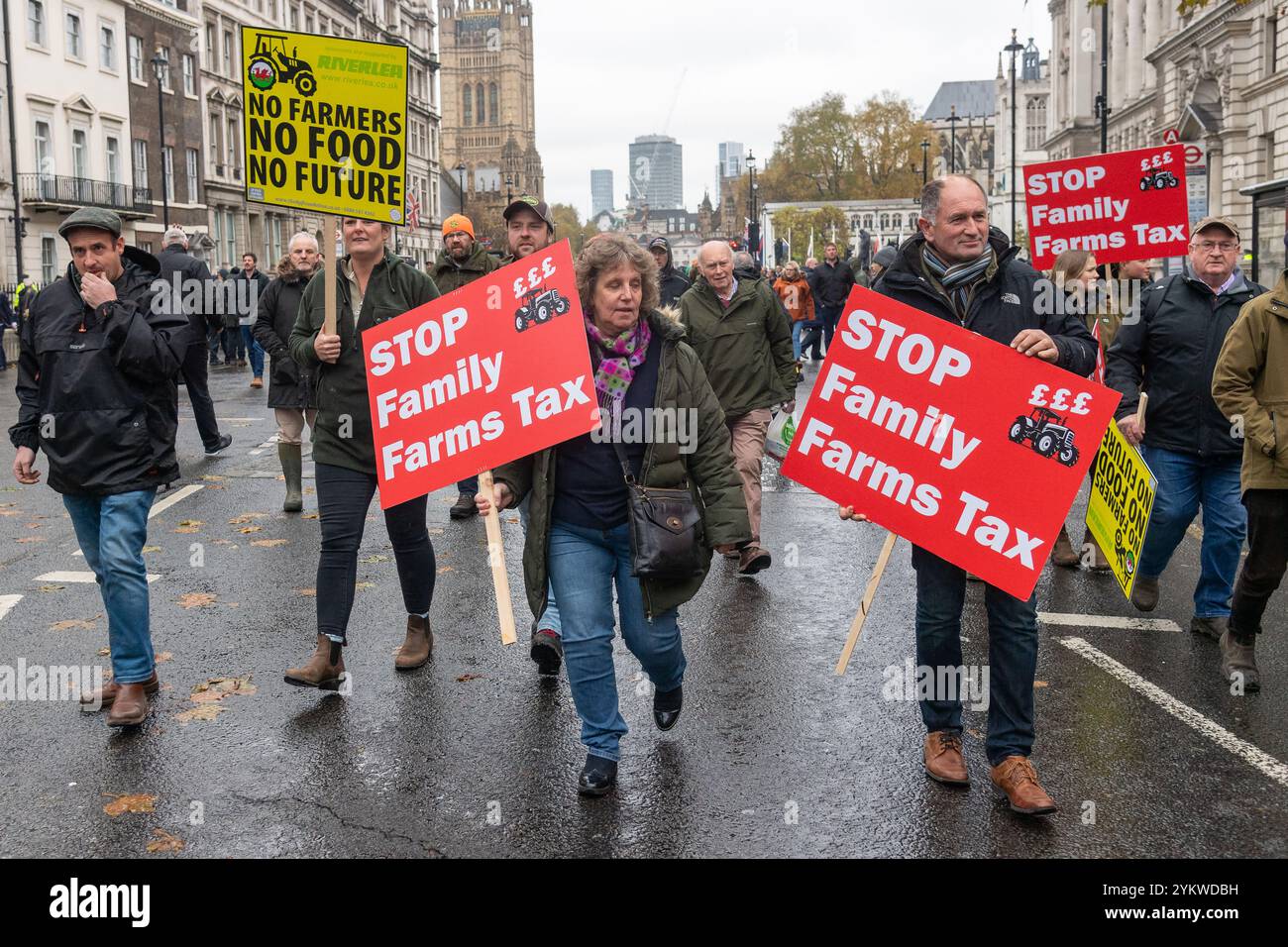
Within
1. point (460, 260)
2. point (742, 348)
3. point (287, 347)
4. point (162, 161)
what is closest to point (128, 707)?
point (742, 348)

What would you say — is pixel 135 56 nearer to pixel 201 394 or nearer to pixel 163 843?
pixel 201 394

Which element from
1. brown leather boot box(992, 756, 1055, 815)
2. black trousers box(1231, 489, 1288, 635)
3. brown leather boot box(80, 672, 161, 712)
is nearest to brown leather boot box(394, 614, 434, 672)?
brown leather boot box(80, 672, 161, 712)

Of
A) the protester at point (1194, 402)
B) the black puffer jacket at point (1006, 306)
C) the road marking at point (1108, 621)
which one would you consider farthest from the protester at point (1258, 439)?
the black puffer jacket at point (1006, 306)

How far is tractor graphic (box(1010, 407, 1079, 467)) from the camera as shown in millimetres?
4684

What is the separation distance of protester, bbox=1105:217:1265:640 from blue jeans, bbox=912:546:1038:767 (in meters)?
2.39

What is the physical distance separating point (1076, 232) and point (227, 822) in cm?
764

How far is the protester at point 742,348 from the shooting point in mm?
8766

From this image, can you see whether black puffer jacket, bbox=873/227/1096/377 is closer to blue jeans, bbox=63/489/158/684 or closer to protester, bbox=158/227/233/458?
blue jeans, bbox=63/489/158/684

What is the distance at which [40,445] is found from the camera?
581cm

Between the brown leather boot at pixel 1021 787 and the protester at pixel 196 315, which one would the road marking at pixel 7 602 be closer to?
the protester at pixel 196 315

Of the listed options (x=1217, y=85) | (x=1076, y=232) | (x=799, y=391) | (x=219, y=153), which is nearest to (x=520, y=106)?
(x=219, y=153)
